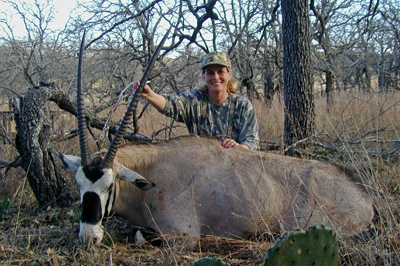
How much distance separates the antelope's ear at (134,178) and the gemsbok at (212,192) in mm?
10

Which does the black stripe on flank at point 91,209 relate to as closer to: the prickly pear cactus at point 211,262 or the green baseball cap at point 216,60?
the prickly pear cactus at point 211,262

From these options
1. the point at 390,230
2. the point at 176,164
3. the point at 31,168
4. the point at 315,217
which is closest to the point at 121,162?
the point at 176,164

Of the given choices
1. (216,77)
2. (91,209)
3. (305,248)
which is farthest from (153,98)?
(305,248)

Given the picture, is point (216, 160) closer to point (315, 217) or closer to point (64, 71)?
point (315, 217)

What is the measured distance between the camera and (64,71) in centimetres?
1161

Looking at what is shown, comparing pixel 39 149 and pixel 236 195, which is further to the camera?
pixel 39 149

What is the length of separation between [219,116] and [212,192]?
5.11 feet

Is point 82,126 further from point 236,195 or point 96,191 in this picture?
point 236,195

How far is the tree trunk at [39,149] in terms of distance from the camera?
3986 millimetres

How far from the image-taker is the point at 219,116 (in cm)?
460

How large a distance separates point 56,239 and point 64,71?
383 inches

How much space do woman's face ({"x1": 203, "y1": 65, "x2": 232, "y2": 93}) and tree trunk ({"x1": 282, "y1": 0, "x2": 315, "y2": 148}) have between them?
166 cm

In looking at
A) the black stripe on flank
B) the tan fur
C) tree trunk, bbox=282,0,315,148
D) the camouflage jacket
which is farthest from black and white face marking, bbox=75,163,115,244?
tree trunk, bbox=282,0,315,148

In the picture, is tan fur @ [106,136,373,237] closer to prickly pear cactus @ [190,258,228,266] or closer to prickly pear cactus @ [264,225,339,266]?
prickly pear cactus @ [264,225,339,266]
